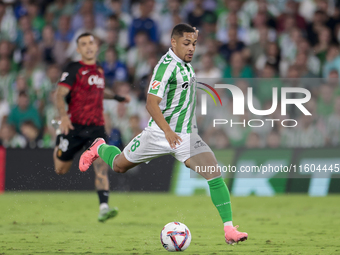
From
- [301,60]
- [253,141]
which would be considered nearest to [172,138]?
[253,141]

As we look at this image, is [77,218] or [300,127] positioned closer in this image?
[77,218]

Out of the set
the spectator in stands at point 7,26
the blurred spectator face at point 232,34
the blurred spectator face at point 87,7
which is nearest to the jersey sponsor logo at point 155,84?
the blurred spectator face at point 232,34

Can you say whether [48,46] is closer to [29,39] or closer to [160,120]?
[29,39]

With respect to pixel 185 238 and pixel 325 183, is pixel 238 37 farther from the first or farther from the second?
pixel 185 238

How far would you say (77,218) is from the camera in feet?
27.6

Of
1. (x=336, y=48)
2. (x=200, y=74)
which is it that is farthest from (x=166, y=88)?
(x=336, y=48)

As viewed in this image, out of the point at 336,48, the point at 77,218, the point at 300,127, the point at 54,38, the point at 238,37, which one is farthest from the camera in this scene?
the point at 54,38

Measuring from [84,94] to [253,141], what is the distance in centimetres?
423

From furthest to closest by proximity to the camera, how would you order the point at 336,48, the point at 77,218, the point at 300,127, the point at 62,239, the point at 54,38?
the point at 54,38 → the point at 336,48 → the point at 300,127 → the point at 77,218 → the point at 62,239

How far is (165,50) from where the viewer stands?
13.3 metres

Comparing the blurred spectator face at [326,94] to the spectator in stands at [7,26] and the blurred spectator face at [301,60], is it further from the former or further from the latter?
the spectator in stands at [7,26]

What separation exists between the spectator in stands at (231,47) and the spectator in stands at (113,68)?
86.6 inches

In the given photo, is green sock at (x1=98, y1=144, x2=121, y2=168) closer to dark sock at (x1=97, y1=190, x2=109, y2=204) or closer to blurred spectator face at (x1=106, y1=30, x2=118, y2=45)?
dark sock at (x1=97, y1=190, x2=109, y2=204)

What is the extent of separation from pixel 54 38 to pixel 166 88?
8998 millimetres
